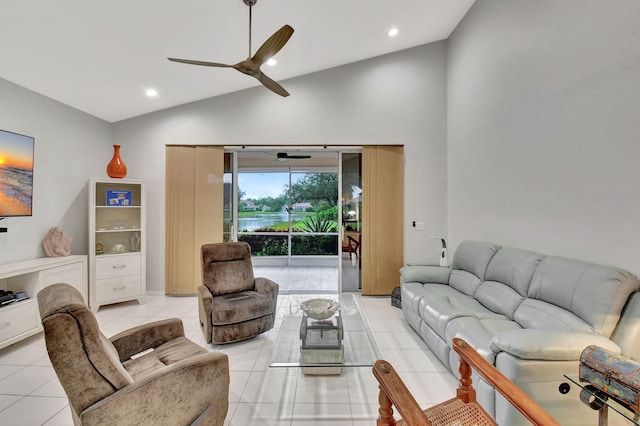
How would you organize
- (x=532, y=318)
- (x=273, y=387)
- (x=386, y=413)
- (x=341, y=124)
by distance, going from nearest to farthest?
(x=386, y=413)
(x=532, y=318)
(x=273, y=387)
(x=341, y=124)

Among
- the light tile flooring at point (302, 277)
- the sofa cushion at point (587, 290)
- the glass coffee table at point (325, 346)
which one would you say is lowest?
the light tile flooring at point (302, 277)

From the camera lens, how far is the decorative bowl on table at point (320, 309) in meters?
2.33

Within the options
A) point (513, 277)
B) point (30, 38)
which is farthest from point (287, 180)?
point (513, 277)

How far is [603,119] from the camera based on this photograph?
192cm

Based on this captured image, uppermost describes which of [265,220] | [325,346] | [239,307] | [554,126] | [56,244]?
[554,126]

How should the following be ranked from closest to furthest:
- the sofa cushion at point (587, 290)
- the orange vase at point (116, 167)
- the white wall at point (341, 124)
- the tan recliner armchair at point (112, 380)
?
1. the tan recliner armchair at point (112, 380)
2. the sofa cushion at point (587, 290)
3. the orange vase at point (116, 167)
4. the white wall at point (341, 124)

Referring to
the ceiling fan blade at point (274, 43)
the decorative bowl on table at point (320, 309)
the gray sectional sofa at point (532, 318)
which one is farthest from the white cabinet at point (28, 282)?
the gray sectional sofa at point (532, 318)

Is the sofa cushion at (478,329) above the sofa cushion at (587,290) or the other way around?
the other way around

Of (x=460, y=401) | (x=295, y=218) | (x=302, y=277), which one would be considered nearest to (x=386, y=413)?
(x=460, y=401)

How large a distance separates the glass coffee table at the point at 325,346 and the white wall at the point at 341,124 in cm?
221

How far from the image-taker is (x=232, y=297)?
2.98 meters

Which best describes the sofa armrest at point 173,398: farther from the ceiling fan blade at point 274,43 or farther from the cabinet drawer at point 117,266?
the cabinet drawer at point 117,266

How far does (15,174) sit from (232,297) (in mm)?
2710

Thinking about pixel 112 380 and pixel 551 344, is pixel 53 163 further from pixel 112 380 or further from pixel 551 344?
pixel 551 344
